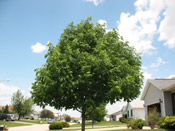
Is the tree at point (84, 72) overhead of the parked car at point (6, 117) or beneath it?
overhead

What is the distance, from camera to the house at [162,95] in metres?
24.2

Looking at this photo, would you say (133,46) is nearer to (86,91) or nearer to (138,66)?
(138,66)

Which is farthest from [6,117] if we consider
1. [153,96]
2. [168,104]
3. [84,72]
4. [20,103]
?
[84,72]

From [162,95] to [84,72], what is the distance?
1465 centimetres

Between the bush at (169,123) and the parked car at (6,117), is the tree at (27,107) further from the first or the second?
the bush at (169,123)

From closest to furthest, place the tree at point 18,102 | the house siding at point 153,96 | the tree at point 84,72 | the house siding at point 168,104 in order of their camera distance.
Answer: the tree at point 84,72
the house siding at point 168,104
the house siding at point 153,96
the tree at point 18,102

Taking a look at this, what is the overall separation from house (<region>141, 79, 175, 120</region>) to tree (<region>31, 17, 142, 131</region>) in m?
7.88

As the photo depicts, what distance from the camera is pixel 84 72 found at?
14586mm

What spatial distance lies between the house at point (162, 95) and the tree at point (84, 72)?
7880mm

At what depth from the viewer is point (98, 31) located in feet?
59.5

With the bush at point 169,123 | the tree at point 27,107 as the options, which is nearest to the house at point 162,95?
the bush at point 169,123

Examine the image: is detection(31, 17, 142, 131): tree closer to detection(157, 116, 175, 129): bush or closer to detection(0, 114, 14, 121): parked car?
detection(157, 116, 175, 129): bush

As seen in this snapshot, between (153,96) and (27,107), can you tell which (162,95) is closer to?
(153,96)

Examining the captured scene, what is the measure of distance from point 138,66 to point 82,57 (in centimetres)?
645
